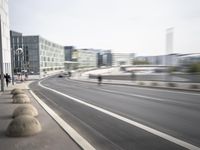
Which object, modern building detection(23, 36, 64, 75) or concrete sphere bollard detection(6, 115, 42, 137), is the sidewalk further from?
modern building detection(23, 36, 64, 75)

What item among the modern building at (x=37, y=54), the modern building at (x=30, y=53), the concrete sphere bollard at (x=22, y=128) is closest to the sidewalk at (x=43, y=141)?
the concrete sphere bollard at (x=22, y=128)

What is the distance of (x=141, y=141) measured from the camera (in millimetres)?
7113

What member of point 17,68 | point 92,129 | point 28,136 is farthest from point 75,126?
point 17,68

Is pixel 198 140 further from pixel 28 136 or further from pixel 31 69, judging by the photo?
pixel 31 69

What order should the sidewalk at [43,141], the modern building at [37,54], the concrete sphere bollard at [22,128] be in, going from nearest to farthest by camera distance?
the sidewalk at [43,141] < the concrete sphere bollard at [22,128] < the modern building at [37,54]

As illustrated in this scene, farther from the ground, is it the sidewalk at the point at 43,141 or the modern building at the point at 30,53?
the modern building at the point at 30,53

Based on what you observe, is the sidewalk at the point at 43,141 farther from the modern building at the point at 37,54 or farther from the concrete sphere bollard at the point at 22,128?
the modern building at the point at 37,54

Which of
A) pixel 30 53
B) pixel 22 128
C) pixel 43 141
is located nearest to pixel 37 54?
pixel 30 53

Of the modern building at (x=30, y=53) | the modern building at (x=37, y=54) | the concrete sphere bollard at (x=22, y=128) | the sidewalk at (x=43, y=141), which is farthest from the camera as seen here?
the modern building at (x=37, y=54)

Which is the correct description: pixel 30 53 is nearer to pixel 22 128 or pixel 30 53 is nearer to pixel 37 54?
pixel 37 54

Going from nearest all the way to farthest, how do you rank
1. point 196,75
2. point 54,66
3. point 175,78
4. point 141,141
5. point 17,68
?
point 141,141 < point 196,75 < point 175,78 < point 17,68 < point 54,66

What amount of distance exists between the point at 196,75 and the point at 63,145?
24696 millimetres

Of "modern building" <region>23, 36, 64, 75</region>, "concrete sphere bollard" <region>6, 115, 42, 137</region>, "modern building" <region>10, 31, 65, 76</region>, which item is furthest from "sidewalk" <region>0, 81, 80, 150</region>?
"modern building" <region>23, 36, 64, 75</region>

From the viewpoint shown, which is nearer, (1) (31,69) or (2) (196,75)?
(2) (196,75)
